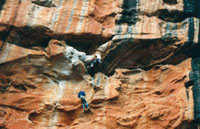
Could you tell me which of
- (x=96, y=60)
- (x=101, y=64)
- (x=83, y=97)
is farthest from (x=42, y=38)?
(x=83, y=97)

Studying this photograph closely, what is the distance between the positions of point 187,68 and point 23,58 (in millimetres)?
6980

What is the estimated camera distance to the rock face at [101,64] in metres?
14.3

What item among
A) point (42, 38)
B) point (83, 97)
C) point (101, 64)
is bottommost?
point (83, 97)

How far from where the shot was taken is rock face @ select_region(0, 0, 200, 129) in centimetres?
1427

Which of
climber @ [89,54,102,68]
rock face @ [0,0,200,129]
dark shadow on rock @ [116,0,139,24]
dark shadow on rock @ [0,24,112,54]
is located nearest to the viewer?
rock face @ [0,0,200,129]

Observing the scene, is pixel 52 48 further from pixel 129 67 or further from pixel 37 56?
pixel 129 67

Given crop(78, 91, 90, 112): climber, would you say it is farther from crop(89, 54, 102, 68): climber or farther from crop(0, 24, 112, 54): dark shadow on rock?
crop(0, 24, 112, 54): dark shadow on rock

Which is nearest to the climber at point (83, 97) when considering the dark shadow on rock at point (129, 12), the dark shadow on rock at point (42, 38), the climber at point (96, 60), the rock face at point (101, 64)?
the rock face at point (101, 64)

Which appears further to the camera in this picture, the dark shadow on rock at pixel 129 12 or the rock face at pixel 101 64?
the dark shadow on rock at pixel 129 12

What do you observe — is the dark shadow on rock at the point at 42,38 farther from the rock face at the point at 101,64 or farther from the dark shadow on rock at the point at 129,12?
the dark shadow on rock at the point at 129,12

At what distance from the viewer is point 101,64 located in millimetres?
15633

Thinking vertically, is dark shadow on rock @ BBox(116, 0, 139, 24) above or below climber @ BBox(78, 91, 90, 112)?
above

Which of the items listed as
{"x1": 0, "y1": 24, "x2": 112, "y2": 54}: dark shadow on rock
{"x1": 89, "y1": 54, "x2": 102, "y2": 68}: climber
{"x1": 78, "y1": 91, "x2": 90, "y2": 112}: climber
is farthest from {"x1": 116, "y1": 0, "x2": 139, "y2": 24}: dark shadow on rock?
{"x1": 78, "y1": 91, "x2": 90, "y2": 112}: climber

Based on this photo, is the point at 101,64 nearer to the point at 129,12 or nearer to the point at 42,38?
the point at 129,12
